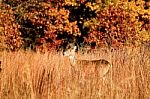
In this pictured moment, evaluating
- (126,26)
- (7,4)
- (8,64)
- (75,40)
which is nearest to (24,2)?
(7,4)

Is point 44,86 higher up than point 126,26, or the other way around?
point 44,86

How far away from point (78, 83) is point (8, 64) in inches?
45.9

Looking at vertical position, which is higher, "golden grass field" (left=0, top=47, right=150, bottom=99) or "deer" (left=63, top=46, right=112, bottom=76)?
"golden grass field" (left=0, top=47, right=150, bottom=99)

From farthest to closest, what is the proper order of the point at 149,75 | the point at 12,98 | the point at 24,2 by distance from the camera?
1. the point at 24,2
2. the point at 149,75
3. the point at 12,98

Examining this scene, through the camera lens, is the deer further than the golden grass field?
Yes

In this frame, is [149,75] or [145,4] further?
[145,4]

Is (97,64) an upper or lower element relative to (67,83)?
lower

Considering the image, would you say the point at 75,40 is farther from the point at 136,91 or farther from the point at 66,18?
the point at 136,91

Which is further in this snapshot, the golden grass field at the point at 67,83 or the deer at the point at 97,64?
the deer at the point at 97,64

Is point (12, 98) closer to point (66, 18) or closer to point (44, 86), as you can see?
point (44, 86)

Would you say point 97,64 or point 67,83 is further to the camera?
point 97,64

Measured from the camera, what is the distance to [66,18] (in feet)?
68.7

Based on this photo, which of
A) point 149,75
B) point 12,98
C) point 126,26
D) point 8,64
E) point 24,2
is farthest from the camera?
point 24,2

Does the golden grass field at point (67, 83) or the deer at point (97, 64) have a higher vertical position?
the golden grass field at point (67, 83)
